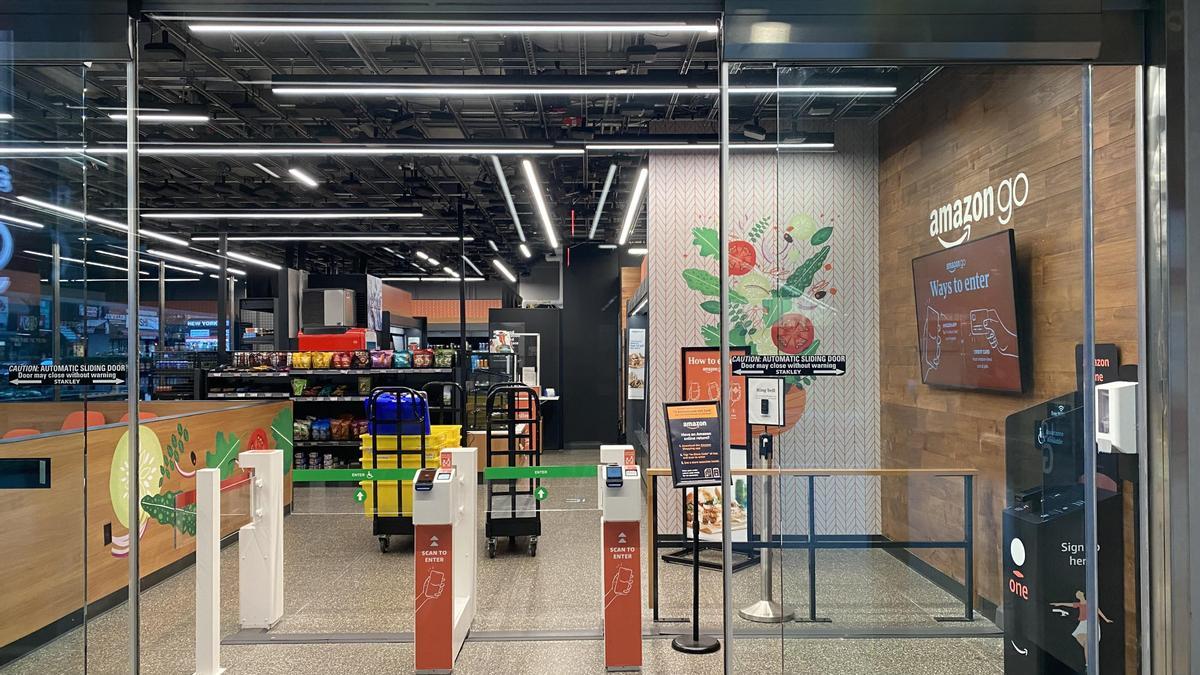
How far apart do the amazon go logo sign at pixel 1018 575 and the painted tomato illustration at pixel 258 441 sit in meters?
6.52

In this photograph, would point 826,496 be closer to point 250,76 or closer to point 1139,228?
point 1139,228

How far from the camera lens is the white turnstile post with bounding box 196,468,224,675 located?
3.69 meters

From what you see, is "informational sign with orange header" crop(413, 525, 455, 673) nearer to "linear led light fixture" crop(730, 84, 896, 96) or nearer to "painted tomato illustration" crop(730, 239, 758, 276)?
"linear led light fixture" crop(730, 84, 896, 96)

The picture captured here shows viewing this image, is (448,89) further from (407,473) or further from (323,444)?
(323,444)

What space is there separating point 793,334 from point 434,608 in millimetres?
2444

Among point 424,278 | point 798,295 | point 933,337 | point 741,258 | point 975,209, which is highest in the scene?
point 424,278

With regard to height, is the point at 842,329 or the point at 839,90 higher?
the point at 839,90

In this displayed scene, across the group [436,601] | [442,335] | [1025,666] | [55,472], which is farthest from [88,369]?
[442,335]

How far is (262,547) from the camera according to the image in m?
4.52

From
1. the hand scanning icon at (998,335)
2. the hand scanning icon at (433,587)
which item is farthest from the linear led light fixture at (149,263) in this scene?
the hand scanning icon at (998,335)

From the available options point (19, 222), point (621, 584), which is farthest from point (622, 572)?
point (19, 222)

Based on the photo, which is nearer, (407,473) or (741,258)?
(407,473)

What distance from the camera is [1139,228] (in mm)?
2461

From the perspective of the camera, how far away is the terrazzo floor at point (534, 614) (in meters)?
2.78
